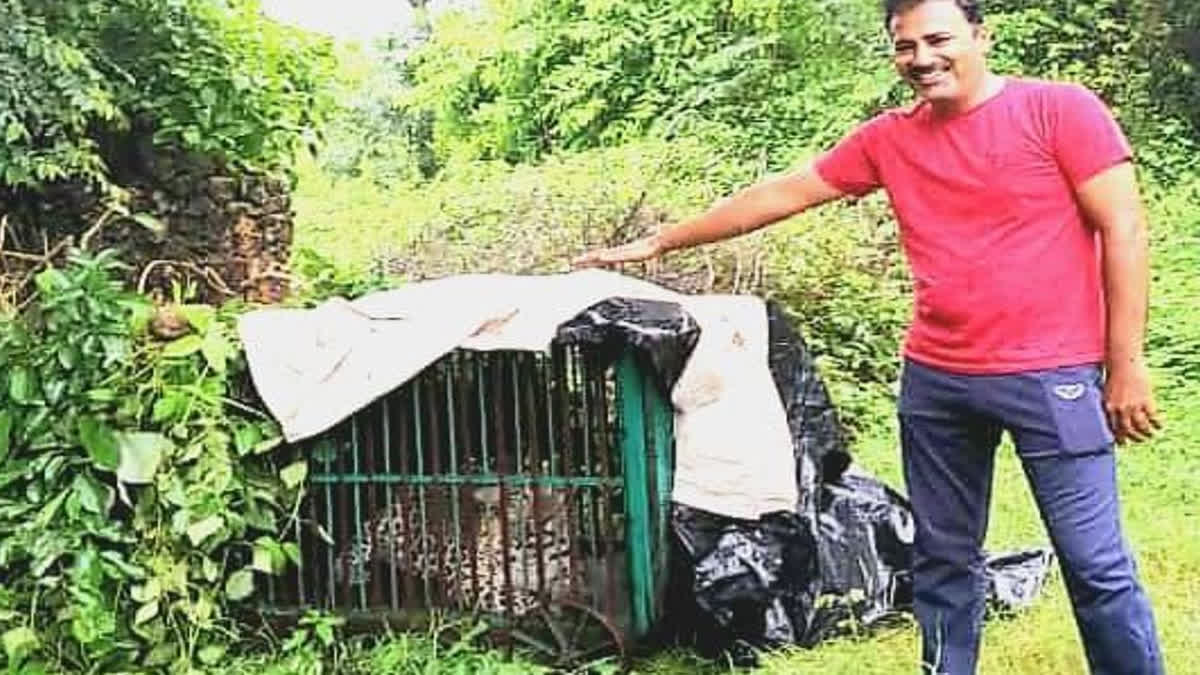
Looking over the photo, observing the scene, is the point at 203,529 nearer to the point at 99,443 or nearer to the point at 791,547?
the point at 99,443

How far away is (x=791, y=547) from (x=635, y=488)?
374mm

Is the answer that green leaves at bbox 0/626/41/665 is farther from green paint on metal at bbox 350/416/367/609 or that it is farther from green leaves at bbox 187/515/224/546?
green paint on metal at bbox 350/416/367/609

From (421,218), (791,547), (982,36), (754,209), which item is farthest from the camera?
(421,218)

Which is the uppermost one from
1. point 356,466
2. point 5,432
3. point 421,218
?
point 421,218

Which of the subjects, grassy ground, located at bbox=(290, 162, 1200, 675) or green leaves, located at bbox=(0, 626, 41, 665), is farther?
grassy ground, located at bbox=(290, 162, 1200, 675)

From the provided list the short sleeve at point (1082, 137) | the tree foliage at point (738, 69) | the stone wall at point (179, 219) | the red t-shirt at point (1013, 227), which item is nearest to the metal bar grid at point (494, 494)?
the red t-shirt at point (1013, 227)

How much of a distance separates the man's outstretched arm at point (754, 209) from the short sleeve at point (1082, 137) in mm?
469

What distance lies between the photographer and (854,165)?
2.56 meters

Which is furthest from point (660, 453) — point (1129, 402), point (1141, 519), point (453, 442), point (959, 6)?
point (1141, 519)

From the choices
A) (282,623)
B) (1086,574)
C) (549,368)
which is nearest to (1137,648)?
(1086,574)

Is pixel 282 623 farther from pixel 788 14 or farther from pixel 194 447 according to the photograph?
pixel 788 14

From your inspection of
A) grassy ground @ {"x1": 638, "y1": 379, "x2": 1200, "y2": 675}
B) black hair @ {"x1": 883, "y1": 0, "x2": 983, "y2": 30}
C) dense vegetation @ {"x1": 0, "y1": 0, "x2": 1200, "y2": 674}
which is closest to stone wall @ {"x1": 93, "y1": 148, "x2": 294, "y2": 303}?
dense vegetation @ {"x1": 0, "y1": 0, "x2": 1200, "y2": 674}

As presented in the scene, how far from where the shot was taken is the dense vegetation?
9.73 feet

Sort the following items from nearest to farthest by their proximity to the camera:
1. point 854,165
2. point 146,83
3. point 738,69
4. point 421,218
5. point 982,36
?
point 982,36
point 854,165
point 146,83
point 421,218
point 738,69
